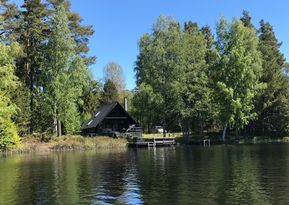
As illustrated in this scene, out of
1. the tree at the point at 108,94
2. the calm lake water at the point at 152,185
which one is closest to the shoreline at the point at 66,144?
the calm lake water at the point at 152,185

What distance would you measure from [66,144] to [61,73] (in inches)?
425

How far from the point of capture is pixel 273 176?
923 inches

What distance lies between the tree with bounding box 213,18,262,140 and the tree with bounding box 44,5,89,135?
2115cm

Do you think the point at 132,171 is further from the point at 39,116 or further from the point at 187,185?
the point at 39,116

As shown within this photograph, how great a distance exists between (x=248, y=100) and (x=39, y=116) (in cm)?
3146

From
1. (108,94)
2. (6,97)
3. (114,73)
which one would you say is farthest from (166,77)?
(114,73)

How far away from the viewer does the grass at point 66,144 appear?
2205 inches

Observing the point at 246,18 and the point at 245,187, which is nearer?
the point at 245,187

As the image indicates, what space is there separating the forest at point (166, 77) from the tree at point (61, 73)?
144 millimetres

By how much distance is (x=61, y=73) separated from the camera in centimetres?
6322

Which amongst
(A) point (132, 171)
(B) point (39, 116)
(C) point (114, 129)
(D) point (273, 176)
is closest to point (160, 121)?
(C) point (114, 129)

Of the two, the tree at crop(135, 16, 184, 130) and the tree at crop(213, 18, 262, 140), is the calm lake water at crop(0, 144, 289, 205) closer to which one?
the tree at crop(213, 18, 262, 140)

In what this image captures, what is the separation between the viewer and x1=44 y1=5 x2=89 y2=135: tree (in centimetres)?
6272

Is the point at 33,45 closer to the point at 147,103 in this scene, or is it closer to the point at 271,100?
the point at 147,103
